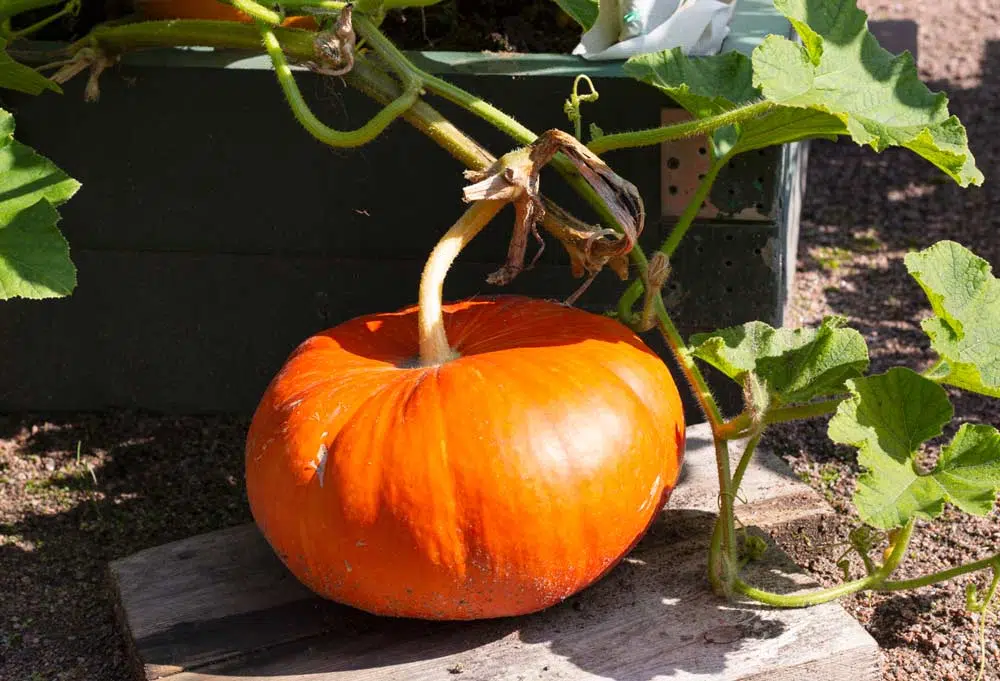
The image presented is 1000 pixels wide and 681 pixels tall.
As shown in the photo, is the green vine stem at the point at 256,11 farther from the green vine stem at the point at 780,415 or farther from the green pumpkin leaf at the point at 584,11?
the green vine stem at the point at 780,415

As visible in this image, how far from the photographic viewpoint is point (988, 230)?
12.8 ft

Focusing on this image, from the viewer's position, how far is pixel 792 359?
6.44 ft

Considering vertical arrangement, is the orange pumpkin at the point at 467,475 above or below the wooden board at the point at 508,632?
above

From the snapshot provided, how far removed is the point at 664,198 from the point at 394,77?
24.2 inches

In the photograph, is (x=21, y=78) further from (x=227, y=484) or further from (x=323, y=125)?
(x=227, y=484)

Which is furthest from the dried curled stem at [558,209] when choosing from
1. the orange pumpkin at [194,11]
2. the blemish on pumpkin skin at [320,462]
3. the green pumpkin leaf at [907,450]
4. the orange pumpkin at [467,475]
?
the orange pumpkin at [194,11]

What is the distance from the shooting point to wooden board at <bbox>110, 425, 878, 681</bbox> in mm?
1905

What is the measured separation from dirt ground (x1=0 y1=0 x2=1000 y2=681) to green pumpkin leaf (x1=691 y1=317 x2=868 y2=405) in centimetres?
52

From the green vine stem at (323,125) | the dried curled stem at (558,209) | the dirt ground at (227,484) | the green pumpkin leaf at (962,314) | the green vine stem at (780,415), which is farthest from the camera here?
the dirt ground at (227,484)

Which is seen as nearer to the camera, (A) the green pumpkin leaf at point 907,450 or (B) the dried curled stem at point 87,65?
(A) the green pumpkin leaf at point 907,450

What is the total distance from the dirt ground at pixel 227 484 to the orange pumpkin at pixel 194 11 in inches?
37.5

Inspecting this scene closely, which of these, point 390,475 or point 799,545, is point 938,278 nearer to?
point 799,545

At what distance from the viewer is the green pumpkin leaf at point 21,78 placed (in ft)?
7.89

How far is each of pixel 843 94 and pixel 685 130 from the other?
29 cm
